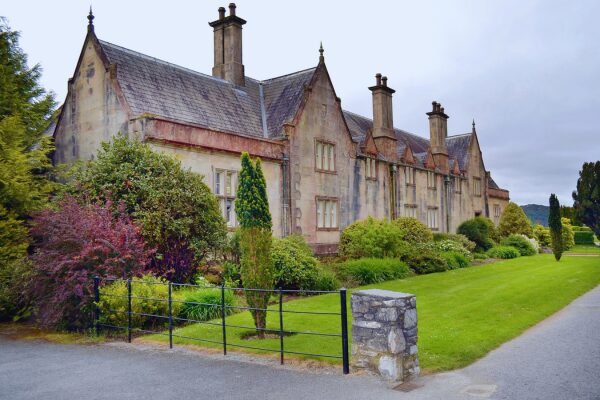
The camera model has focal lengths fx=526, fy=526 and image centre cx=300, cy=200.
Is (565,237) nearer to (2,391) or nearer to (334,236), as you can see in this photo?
(334,236)

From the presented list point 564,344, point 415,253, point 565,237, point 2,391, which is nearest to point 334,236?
point 415,253

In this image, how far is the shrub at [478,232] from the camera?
127ft

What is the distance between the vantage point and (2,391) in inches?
320

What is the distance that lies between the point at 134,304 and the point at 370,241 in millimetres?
13791

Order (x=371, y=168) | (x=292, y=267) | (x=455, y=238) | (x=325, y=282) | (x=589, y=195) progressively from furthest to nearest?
(x=589, y=195), (x=455, y=238), (x=371, y=168), (x=325, y=282), (x=292, y=267)

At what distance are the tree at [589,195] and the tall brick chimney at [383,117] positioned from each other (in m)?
40.6

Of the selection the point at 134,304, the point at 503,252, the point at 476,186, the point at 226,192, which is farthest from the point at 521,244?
the point at 134,304

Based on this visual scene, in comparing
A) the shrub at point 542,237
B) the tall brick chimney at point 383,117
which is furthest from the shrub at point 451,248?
the shrub at point 542,237

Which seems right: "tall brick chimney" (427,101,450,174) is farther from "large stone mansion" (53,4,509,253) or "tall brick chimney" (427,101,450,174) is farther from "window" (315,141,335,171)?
"window" (315,141,335,171)

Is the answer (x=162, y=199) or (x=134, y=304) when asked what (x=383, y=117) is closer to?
(x=162, y=199)

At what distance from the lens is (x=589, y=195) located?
207ft

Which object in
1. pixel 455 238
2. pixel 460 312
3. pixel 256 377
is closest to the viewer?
pixel 256 377

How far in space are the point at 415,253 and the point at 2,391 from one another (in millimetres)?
20262

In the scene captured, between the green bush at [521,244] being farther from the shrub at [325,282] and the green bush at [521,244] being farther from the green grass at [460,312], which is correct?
the shrub at [325,282]
